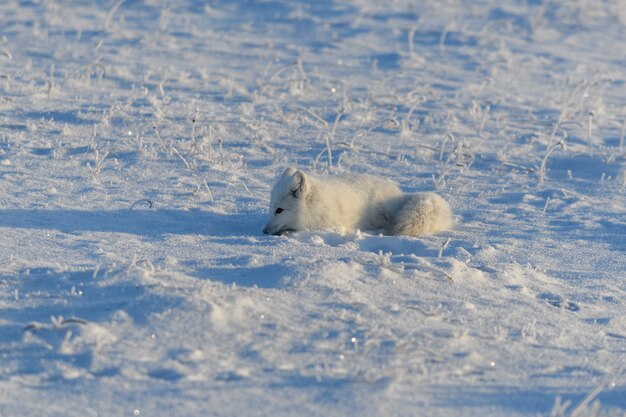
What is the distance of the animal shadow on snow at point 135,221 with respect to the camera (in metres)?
5.88

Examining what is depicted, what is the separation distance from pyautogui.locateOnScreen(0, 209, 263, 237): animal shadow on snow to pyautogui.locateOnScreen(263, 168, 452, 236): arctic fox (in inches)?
11.8

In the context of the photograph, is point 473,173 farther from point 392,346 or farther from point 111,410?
point 111,410

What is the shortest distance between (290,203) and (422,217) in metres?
0.93

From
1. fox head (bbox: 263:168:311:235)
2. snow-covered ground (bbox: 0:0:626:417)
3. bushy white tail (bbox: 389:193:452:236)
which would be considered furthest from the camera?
bushy white tail (bbox: 389:193:452:236)

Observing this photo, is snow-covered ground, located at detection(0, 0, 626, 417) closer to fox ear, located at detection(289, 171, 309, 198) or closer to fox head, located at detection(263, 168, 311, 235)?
fox head, located at detection(263, 168, 311, 235)

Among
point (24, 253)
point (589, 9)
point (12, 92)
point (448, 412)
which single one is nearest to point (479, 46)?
point (589, 9)

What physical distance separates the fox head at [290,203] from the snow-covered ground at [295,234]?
0.60 ft

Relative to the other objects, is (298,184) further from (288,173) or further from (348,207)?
(348,207)

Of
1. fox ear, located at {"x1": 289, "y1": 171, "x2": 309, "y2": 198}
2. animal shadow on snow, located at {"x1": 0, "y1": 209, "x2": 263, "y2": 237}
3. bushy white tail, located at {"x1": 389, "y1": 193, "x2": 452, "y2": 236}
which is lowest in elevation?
animal shadow on snow, located at {"x1": 0, "y1": 209, "x2": 263, "y2": 237}

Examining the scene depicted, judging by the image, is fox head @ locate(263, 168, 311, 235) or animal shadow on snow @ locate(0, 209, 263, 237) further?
fox head @ locate(263, 168, 311, 235)

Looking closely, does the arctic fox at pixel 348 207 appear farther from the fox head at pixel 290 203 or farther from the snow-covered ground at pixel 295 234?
the snow-covered ground at pixel 295 234

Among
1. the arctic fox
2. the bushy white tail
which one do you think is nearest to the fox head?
the arctic fox

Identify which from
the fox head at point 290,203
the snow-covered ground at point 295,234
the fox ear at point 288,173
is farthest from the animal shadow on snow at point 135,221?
the fox ear at point 288,173

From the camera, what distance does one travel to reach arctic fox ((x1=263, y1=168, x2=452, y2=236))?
630 centimetres
